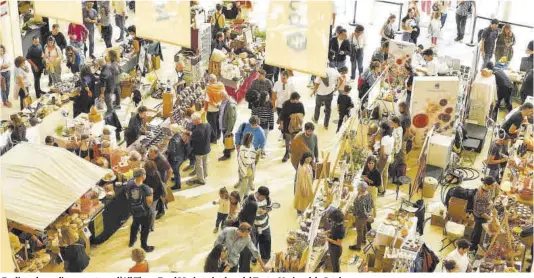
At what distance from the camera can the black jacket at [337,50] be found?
15.7 m

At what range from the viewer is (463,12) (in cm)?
1811

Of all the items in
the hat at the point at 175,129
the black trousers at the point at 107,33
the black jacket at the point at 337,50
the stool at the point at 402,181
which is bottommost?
the stool at the point at 402,181

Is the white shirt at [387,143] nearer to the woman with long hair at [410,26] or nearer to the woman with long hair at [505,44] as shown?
the woman with long hair at [505,44]

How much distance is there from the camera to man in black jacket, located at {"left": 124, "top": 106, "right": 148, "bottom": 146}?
41.9 ft

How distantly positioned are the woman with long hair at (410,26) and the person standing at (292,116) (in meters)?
5.01

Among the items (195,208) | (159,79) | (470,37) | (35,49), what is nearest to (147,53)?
(159,79)

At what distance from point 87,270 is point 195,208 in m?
2.00

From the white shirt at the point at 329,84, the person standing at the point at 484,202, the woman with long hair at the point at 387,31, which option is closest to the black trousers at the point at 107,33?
the white shirt at the point at 329,84

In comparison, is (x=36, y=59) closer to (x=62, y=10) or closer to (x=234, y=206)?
(x=62, y=10)

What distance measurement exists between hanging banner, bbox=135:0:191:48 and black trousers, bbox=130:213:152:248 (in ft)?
7.56

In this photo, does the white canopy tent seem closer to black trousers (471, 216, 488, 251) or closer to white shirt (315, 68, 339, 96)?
white shirt (315, 68, 339, 96)

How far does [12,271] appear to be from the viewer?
9.74 meters

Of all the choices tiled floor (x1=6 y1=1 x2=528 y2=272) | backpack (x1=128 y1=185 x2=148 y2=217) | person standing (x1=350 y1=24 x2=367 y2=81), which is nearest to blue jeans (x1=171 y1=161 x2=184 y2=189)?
tiled floor (x1=6 y1=1 x2=528 y2=272)

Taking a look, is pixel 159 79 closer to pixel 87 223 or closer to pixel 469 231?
pixel 87 223
